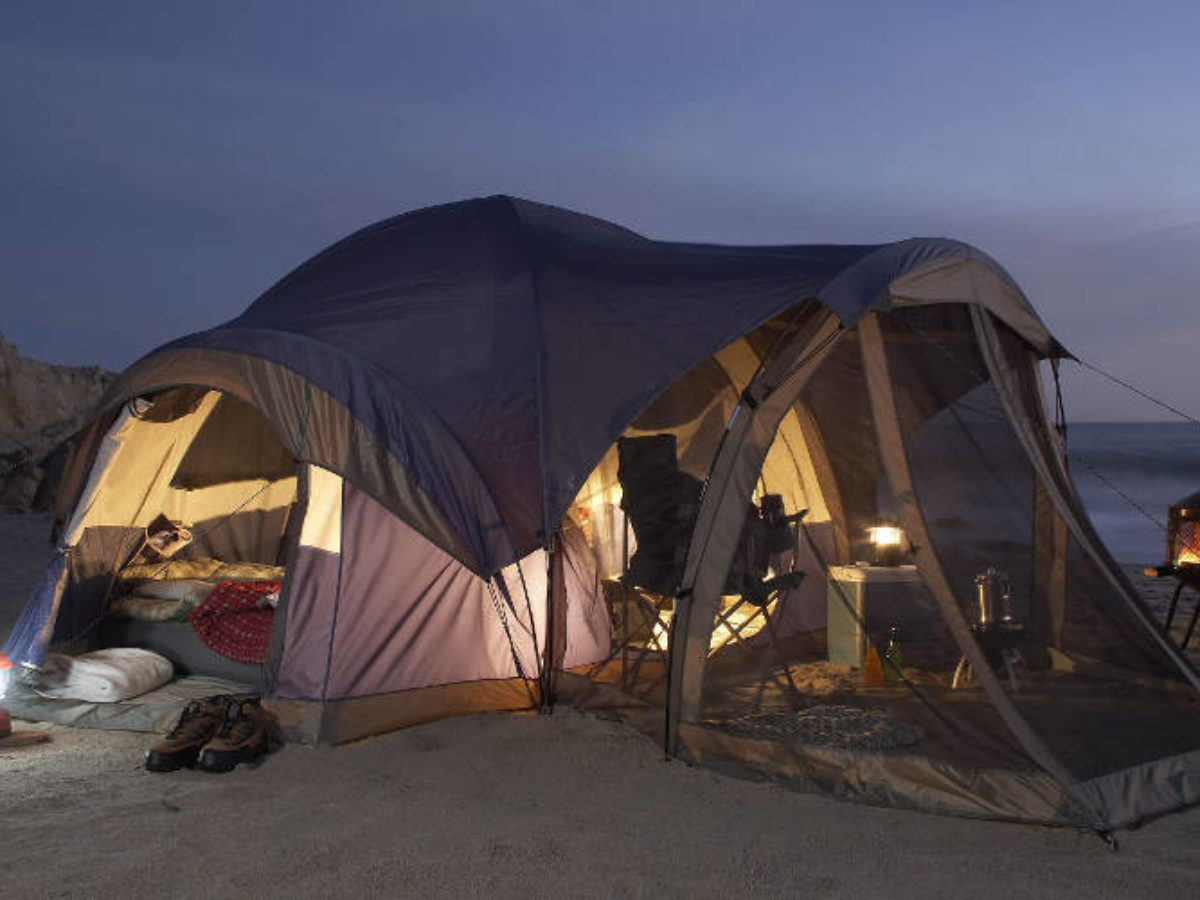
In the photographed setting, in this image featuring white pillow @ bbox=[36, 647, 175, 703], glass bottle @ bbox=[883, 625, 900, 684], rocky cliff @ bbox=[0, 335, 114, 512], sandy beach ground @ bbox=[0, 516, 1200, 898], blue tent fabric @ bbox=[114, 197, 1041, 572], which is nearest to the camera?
sandy beach ground @ bbox=[0, 516, 1200, 898]

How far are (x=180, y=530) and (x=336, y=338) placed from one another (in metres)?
1.84

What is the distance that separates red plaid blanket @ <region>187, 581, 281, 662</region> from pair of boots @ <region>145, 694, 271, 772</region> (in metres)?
0.69

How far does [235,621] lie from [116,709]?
28.8 inches

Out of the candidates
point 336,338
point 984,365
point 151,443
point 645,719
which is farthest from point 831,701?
point 151,443

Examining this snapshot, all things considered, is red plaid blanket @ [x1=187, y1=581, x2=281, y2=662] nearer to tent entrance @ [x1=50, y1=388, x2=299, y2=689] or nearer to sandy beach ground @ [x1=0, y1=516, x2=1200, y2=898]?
tent entrance @ [x1=50, y1=388, x2=299, y2=689]

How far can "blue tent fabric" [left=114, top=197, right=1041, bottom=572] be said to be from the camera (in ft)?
14.7

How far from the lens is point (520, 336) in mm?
4992

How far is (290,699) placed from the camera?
15.2 feet

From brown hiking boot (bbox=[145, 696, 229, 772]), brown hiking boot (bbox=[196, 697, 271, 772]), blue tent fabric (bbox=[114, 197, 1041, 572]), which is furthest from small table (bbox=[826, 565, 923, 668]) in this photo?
brown hiking boot (bbox=[145, 696, 229, 772])

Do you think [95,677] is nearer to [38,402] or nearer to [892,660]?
[892,660]

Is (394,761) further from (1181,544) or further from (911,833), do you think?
(1181,544)

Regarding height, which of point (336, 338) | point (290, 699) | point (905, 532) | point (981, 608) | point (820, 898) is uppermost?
point (336, 338)

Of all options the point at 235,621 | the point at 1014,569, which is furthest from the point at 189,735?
the point at 1014,569

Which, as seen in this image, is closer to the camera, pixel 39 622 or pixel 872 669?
pixel 872 669
